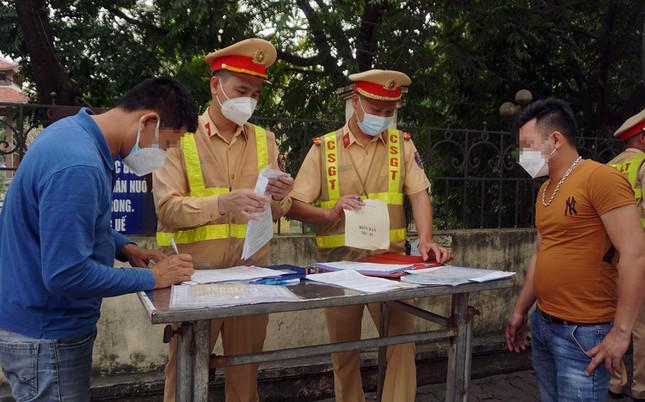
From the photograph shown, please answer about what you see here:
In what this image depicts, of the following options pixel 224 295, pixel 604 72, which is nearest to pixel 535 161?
pixel 224 295

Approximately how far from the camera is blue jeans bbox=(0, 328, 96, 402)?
1.79 m

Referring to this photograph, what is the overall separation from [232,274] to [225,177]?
0.58 metres

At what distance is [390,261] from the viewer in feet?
9.09

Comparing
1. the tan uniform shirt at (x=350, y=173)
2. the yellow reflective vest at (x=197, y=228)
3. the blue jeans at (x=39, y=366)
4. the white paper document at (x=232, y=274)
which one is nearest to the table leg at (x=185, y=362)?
the white paper document at (x=232, y=274)

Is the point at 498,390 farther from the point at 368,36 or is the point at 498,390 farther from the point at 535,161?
the point at 368,36

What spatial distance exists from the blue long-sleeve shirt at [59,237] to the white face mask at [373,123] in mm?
1568

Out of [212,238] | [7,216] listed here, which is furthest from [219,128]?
[7,216]

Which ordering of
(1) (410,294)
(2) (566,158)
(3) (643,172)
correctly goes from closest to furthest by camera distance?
(1) (410,294) < (2) (566,158) < (3) (643,172)

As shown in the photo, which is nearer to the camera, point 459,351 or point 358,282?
point 358,282

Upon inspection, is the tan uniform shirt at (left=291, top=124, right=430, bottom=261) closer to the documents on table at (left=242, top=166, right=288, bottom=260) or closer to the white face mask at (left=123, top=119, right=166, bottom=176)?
the documents on table at (left=242, top=166, right=288, bottom=260)

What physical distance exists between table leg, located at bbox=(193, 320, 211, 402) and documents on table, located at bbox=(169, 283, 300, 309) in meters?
0.13

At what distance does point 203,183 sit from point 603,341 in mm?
1925

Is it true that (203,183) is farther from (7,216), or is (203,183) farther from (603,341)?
(603,341)

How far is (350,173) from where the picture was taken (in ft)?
10.3
